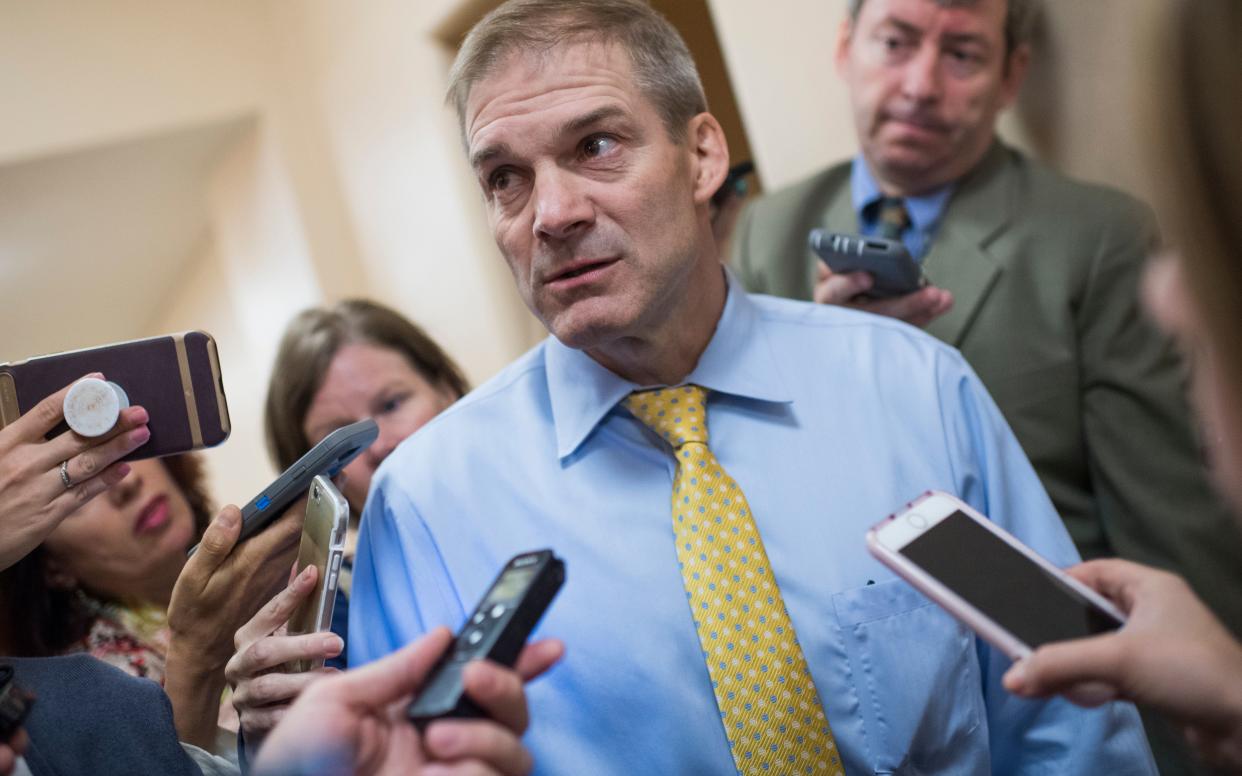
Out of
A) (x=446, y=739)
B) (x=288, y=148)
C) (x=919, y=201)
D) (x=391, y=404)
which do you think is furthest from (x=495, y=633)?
(x=288, y=148)

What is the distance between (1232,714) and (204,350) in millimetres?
980

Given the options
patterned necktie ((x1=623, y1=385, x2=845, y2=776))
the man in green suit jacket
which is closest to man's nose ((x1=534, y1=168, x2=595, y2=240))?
patterned necktie ((x1=623, y1=385, x2=845, y2=776))

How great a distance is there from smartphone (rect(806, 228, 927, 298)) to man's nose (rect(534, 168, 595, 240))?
1.52 feet

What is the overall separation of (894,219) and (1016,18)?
16.2 inches

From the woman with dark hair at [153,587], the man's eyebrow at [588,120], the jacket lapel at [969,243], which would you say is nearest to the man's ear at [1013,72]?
the jacket lapel at [969,243]

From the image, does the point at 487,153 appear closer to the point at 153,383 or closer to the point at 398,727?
the point at 153,383

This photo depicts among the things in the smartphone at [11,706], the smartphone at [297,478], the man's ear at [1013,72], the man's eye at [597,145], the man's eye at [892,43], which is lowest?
the smartphone at [11,706]

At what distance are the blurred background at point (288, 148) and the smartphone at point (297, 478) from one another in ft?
1.86

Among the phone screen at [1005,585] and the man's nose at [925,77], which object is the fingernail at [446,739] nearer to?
the phone screen at [1005,585]

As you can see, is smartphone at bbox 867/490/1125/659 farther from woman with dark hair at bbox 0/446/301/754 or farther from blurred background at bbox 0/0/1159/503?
blurred background at bbox 0/0/1159/503

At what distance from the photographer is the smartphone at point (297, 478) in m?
1.02

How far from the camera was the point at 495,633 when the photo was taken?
0.68 meters

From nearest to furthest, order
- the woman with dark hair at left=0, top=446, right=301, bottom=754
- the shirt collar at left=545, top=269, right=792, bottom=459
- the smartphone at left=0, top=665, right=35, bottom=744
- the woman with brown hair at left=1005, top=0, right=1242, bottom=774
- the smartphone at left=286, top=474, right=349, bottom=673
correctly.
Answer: the woman with brown hair at left=1005, top=0, right=1242, bottom=774 → the smartphone at left=0, top=665, right=35, bottom=744 → the smartphone at left=286, top=474, right=349, bottom=673 → the woman with dark hair at left=0, top=446, right=301, bottom=754 → the shirt collar at left=545, top=269, right=792, bottom=459

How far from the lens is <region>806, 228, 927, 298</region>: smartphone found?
4.57ft
